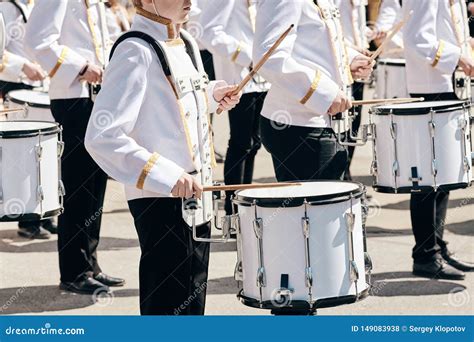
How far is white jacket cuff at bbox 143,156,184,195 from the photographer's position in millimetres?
4168

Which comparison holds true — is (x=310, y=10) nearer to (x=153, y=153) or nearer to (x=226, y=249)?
(x=153, y=153)

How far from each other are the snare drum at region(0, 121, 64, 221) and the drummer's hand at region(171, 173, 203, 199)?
5.84 ft

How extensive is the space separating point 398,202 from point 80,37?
2969 millimetres

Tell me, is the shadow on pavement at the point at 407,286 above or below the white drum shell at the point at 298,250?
below

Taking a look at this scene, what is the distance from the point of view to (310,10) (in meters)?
5.38

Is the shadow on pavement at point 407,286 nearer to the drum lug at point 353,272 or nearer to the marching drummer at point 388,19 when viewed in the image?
Result: the drum lug at point 353,272

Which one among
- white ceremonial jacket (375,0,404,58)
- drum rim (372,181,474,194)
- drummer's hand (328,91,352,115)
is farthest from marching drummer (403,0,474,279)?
white ceremonial jacket (375,0,404,58)

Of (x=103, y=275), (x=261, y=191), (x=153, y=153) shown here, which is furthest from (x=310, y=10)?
(x=103, y=275)

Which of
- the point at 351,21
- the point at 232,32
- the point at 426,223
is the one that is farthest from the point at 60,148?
the point at 351,21

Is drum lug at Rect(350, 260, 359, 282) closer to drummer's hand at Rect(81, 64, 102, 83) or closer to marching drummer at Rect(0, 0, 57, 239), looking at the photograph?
drummer's hand at Rect(81, 64, 102, 83)

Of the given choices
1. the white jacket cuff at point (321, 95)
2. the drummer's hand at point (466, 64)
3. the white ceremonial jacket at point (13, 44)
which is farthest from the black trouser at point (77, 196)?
the drummer's hand at point (466, 64)

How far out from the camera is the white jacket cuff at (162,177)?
4.17 m

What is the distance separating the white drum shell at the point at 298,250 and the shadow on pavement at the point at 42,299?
2.00 metres
